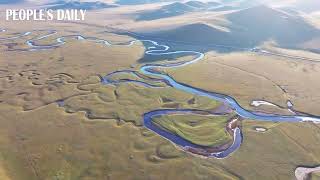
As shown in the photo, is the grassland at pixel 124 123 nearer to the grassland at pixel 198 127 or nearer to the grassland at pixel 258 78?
the grassland at pixel 258 78

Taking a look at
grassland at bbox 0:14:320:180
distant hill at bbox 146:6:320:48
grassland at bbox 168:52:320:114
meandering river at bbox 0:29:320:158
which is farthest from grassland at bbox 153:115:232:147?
distant hill at bbox 146:6:320:48

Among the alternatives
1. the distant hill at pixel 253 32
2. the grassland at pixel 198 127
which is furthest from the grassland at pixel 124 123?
the distant hill at pixel 253 32

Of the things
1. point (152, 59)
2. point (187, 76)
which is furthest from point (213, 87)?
point (152, 59)

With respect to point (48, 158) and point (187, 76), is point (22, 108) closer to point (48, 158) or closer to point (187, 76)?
point (48, 158)

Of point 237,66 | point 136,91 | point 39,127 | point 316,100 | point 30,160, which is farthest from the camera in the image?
point 237,66

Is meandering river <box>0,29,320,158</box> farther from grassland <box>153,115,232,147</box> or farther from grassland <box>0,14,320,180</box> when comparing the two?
grassland <box>0,14,320,180</box>
